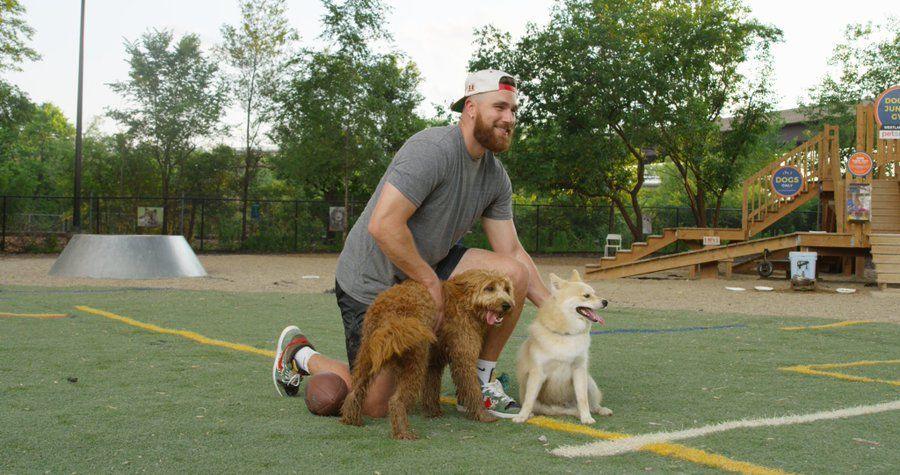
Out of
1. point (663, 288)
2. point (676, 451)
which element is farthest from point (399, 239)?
point (663, 288)

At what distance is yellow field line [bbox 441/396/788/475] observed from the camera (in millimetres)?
3352

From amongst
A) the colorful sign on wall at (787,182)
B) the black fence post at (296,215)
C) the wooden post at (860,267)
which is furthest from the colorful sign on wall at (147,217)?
the wooden post at (860,267)

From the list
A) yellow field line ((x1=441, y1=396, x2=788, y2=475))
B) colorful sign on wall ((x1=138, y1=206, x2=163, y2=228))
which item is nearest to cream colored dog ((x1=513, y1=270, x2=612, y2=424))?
yellow field line ((x1=441, y1=396, x2=788, y2=475))

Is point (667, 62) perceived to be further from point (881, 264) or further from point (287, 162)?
point (287, 162)

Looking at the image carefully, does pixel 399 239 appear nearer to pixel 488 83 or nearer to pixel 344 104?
pixel 488 83

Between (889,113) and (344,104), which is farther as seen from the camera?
(344,104)

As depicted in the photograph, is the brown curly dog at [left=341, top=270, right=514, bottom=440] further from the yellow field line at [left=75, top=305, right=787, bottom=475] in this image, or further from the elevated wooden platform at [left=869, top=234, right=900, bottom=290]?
the elevated wooden platform at [left=869, top=234, right=900, bottom=290]

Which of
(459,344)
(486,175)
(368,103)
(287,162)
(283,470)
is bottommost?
(283,470)

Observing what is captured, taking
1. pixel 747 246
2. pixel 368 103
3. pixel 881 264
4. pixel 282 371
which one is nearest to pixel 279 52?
pixel 368 103

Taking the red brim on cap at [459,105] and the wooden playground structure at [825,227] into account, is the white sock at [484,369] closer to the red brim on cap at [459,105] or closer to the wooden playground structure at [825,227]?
the red brim on cap at [459,105]

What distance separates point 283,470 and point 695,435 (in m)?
2.00

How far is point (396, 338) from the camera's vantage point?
3.75m

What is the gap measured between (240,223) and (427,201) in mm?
26062

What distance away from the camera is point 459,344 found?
13.4 ft
